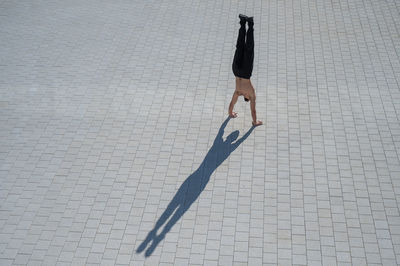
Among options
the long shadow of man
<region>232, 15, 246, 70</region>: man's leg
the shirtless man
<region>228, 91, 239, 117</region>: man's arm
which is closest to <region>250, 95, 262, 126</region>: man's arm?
the shirtless man

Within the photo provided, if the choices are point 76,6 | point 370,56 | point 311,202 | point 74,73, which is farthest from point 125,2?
point 311,202

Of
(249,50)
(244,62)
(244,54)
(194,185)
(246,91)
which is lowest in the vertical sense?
(194,185)

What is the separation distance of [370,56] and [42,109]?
7.36 meters

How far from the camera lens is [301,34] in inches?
432

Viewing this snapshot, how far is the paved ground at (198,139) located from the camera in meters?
6.57

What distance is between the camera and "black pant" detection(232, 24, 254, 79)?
7312 millimetres

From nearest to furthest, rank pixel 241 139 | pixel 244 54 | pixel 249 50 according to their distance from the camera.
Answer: pixel 249 50, pixel 244 54, pixel 241 139

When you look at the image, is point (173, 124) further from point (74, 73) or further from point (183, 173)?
point (74, 73)

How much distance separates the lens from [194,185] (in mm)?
7387

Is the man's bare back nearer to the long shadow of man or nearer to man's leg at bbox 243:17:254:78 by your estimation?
man's leg at bbox 243:17:254:78

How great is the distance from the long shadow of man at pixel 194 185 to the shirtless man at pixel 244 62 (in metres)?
0.70

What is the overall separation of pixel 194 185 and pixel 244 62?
227 centimetres

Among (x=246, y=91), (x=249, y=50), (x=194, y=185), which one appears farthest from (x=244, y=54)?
(x=194, y=185)

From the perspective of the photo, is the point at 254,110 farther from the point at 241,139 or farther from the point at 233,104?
the point at 241,139
